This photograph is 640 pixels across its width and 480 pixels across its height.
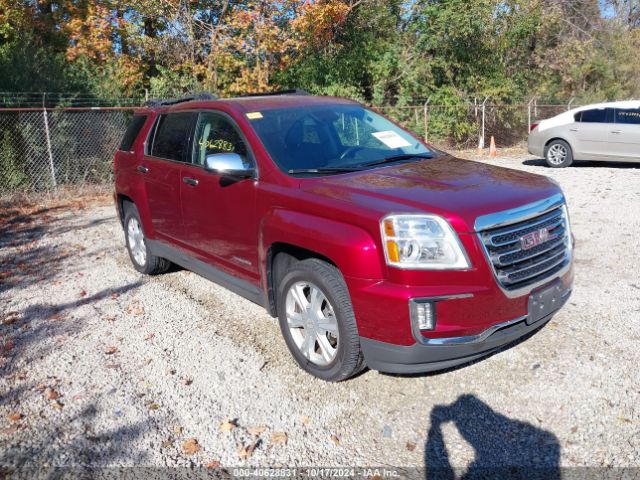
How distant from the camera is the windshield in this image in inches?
169

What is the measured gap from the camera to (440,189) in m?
3.65

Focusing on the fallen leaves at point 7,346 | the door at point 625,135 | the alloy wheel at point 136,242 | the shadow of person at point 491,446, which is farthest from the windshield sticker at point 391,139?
the door at point 625,135

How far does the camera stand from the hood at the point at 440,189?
336cm

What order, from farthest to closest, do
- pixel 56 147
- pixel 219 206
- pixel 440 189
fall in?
pixel 56 147 < pixel 219 206 < pixel 440 189

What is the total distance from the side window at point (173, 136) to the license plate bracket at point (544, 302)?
3217 mm

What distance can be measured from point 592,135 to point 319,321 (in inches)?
478

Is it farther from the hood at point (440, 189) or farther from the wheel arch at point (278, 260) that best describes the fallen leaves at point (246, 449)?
the hood at point (440, 189)

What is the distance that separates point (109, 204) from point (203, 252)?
711 cm

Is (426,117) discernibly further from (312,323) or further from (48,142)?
(312,323)

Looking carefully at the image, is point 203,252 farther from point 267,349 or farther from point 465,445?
point 465,445

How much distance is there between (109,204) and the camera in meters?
11.4

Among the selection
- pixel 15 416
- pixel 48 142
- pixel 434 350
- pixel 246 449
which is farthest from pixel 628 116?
pixel 15 416

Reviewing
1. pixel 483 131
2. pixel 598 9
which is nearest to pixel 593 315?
pixel 483 131

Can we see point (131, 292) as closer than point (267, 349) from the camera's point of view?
No
